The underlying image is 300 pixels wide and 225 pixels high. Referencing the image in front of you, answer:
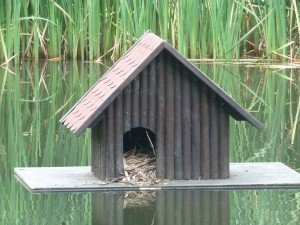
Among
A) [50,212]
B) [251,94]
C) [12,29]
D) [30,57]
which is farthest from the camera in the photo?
[30,57]

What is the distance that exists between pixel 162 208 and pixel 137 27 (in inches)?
371

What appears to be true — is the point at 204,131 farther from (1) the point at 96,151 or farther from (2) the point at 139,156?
A: (1) the point at 96,151

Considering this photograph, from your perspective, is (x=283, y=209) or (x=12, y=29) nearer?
(x=283, y=209)

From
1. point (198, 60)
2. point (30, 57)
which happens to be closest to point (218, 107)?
point (198, 60)

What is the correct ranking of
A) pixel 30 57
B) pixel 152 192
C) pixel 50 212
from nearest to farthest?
pixel 50 212 < pixel 152 192 < pixel 30 57

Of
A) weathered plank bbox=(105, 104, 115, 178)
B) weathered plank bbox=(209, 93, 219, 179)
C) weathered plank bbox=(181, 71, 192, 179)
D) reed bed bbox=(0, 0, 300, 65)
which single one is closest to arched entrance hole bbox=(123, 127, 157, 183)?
weathered plank bbox=(105, 104, 115, 178)

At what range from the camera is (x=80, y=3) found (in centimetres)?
1616

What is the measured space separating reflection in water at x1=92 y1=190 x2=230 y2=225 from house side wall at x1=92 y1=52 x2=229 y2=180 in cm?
33

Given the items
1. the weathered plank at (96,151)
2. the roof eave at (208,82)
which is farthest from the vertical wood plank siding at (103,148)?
the roof eave at (208,82)

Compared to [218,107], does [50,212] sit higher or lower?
lower

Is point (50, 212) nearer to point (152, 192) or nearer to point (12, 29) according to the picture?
point (152, 192)

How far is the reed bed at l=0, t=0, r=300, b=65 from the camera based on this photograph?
15.6 meters

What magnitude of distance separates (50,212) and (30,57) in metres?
11.3

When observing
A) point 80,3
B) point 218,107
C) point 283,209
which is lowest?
point 283,209
